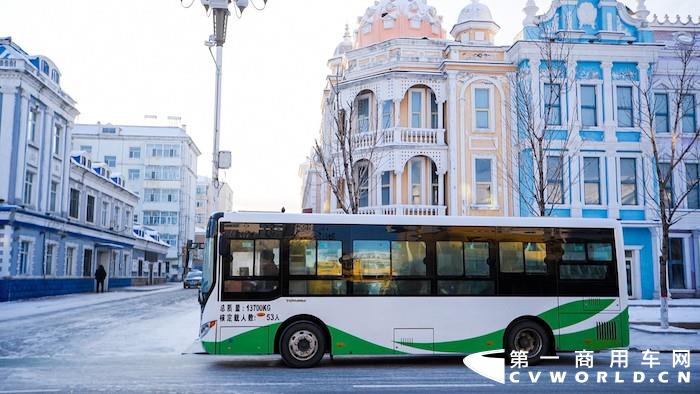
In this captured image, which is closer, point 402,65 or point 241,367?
point 241,367

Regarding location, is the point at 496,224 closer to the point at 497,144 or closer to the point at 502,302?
the point at 502,302

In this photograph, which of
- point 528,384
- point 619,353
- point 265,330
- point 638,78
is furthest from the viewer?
point 638,78

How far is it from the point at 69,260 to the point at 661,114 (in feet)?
113

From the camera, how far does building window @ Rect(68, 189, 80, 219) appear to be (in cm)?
4000

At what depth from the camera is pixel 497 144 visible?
3045 cm

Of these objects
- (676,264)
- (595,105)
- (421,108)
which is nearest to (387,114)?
(421,108)

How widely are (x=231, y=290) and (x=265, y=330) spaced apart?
38.2 inches

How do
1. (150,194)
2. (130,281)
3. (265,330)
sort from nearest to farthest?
(265,330) < (130,281) < (150,194)

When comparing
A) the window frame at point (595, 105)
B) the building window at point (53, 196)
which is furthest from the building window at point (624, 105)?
the building window at point (53, 196)

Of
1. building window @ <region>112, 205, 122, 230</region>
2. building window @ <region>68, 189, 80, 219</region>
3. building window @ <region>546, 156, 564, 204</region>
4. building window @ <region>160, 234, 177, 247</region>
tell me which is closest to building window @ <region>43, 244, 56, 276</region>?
building window @ <region>68, 189, 80, 219</region>

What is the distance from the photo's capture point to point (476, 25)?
33.8 meters

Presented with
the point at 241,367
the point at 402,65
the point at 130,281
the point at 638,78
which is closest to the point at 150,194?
the point at 130,281

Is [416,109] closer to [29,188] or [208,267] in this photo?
[29,188]

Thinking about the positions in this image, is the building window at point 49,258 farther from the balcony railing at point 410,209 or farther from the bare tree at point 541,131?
the bare tree at point 541,131
